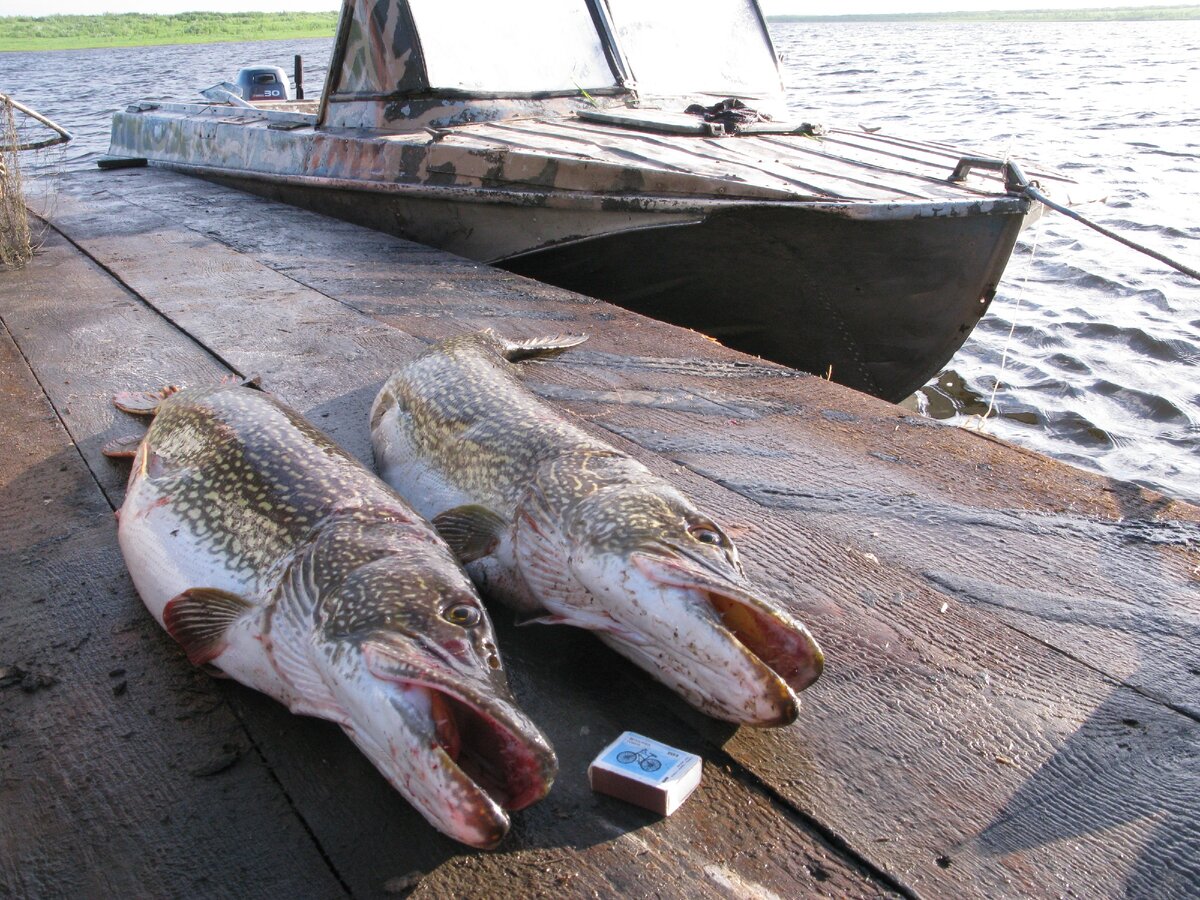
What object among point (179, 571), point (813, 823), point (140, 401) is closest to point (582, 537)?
point (813, 823)

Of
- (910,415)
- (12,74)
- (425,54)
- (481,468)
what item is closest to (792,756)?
(481,468)

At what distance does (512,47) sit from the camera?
25.5ft

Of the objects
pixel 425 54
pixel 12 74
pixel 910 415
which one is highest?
pixel 425 54

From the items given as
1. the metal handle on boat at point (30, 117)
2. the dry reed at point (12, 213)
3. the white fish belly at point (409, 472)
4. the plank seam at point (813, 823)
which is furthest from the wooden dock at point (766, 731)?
the metal handle on boat at point (30, 117)

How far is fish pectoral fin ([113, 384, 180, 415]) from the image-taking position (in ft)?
13.4

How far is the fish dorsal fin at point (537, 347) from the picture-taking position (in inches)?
187

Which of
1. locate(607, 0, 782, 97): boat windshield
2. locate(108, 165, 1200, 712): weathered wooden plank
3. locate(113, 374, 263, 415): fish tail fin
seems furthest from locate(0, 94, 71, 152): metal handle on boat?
locate(607, 0, 782, 97): boat windshield

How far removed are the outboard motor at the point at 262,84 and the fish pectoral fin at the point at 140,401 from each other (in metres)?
10.0

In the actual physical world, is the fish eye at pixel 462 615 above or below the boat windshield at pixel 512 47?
below

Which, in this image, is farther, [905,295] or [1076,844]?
[905,295]

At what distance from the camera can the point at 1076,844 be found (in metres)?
2.09

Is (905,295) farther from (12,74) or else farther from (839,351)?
(12,74)

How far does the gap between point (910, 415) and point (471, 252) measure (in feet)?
12.5

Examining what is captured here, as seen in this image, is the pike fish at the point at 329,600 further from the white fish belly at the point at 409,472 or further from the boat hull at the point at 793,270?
the boat hull at the point at 793,270
